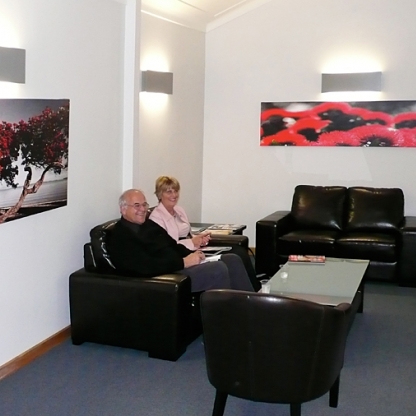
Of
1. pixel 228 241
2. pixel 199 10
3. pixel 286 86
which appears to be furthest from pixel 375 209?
pixel 199 10

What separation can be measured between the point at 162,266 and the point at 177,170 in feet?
8.69

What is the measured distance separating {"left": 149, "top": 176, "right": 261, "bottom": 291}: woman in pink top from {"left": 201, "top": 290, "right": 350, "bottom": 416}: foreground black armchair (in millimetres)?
1999

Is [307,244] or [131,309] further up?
[307,244]

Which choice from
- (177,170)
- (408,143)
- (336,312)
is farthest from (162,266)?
(408,143)

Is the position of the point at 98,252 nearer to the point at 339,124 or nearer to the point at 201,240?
the point at 201,240

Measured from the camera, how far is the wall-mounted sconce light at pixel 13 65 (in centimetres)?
345

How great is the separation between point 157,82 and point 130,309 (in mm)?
2423

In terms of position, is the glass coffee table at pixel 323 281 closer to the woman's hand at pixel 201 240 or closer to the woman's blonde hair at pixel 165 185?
the woman's hand at pixel 201 240

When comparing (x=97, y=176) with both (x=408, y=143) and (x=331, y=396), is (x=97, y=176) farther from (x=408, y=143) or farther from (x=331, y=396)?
(x=408, y=143)

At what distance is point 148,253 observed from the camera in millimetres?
4160

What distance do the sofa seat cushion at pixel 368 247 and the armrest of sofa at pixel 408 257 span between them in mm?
83

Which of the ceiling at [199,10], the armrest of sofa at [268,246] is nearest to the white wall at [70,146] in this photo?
the ceiling at [199,10]

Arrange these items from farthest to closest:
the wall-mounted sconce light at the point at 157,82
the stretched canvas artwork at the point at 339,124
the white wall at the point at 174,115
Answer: the stretched canvas artwork at the point at 339,124 < the white wall at the point at 174,115 < the wall-mounted sconce light at the point at 157,82

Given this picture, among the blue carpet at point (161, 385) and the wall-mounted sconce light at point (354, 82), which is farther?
the wall-mounted sconce light at point (354, 82)
